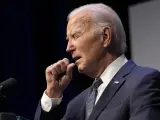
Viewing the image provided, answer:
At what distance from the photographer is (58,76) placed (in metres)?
1.84

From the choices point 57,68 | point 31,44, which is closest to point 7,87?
point 57,68

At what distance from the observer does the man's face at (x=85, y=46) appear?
1696 millimetres

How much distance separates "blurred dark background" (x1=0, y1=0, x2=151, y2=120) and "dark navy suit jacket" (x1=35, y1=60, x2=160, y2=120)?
1668 mm

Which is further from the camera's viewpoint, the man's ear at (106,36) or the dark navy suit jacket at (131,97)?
the man's ear at (106,36)

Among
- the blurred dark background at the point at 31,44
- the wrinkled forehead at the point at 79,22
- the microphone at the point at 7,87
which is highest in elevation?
the wrinkled forehead at the point at 79,22

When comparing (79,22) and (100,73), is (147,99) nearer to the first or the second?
(100,73)

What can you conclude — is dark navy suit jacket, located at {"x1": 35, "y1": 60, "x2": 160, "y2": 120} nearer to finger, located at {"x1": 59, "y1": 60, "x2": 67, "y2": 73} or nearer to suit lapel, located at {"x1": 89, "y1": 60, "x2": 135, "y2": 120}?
suit lapel, located at {"x1": 89, "y1": 60, "x2": 135, "y2": 120}

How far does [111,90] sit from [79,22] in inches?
13.3

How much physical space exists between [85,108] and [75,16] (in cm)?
40

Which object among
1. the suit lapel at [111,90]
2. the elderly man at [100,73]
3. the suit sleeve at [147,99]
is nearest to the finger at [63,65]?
the elderly man at [100,73]

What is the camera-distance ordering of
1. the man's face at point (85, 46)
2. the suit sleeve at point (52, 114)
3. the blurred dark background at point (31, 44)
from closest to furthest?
the man's face at point (85, 46) < the suit sleeve at point (52, 114) < the blurred dark background at point (31, 44)

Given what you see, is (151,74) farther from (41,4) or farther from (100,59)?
(41,4)

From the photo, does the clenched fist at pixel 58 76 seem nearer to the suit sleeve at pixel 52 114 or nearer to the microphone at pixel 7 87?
the suit sleeve at pixel 52 114

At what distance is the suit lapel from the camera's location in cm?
156
